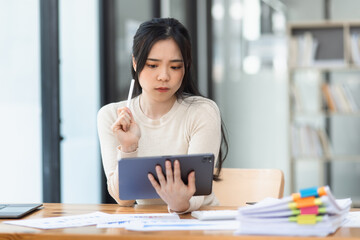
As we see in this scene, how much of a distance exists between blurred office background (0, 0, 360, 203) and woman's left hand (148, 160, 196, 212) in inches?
50.7

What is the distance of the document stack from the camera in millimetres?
1408

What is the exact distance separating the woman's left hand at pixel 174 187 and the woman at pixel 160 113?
109 millimetres

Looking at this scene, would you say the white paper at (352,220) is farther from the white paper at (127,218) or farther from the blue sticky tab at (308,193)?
the white paper at (127,218)

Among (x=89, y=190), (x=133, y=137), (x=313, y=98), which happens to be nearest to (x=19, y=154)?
(x=89, y=190)

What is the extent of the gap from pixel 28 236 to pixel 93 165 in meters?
2.20

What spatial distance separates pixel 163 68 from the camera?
2000mm

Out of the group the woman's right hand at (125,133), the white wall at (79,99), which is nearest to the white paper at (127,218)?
the woman's right hand at (125,133)

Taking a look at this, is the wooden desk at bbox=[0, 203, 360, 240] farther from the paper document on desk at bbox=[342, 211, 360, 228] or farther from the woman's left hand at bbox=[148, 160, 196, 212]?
the woman's left hand at bbox=[148, 160, 196, 212]

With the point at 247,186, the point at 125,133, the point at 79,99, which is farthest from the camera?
the point at 79,99

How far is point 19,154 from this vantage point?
114 inches

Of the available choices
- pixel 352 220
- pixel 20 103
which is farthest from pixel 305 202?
pixel 20 103

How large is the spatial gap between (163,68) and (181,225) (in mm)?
610

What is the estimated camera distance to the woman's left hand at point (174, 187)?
5.48ft

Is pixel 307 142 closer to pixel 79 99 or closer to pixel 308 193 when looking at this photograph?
pixel 79 99
